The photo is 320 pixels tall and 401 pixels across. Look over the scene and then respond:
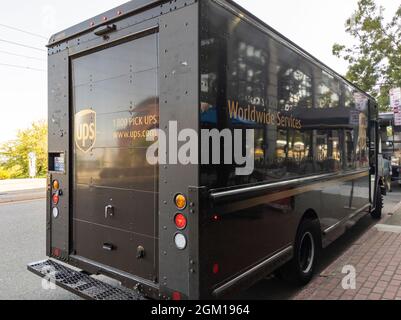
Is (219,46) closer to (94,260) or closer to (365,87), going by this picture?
(94,260)

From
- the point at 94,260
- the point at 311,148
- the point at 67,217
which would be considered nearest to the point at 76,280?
the point at 94,260

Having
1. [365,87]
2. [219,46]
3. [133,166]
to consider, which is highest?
[365,87]

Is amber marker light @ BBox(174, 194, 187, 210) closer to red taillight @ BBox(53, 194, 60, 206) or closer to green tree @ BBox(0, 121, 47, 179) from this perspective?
red taillight @ BBox(53, 194, 60, 206)

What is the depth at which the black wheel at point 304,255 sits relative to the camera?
4.20 meters

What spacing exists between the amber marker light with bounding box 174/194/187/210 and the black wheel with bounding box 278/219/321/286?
202cm

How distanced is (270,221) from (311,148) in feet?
4.55

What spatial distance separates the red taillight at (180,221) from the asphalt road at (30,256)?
5.79 feet

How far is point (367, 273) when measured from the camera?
181 inches

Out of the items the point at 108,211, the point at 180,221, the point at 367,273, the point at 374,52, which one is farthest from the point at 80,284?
the point at 374,52

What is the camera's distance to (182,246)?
2793 millimetres

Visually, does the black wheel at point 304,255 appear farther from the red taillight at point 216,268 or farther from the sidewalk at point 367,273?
the red taillight at point 216,268

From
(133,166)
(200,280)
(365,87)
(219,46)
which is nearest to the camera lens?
(200,280)

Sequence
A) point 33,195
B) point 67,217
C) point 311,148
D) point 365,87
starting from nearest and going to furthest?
point 67,217
point 311,148
point 33,195
point 365,87

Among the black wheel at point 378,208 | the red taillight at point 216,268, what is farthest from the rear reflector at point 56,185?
the black wheel at point 378,208
